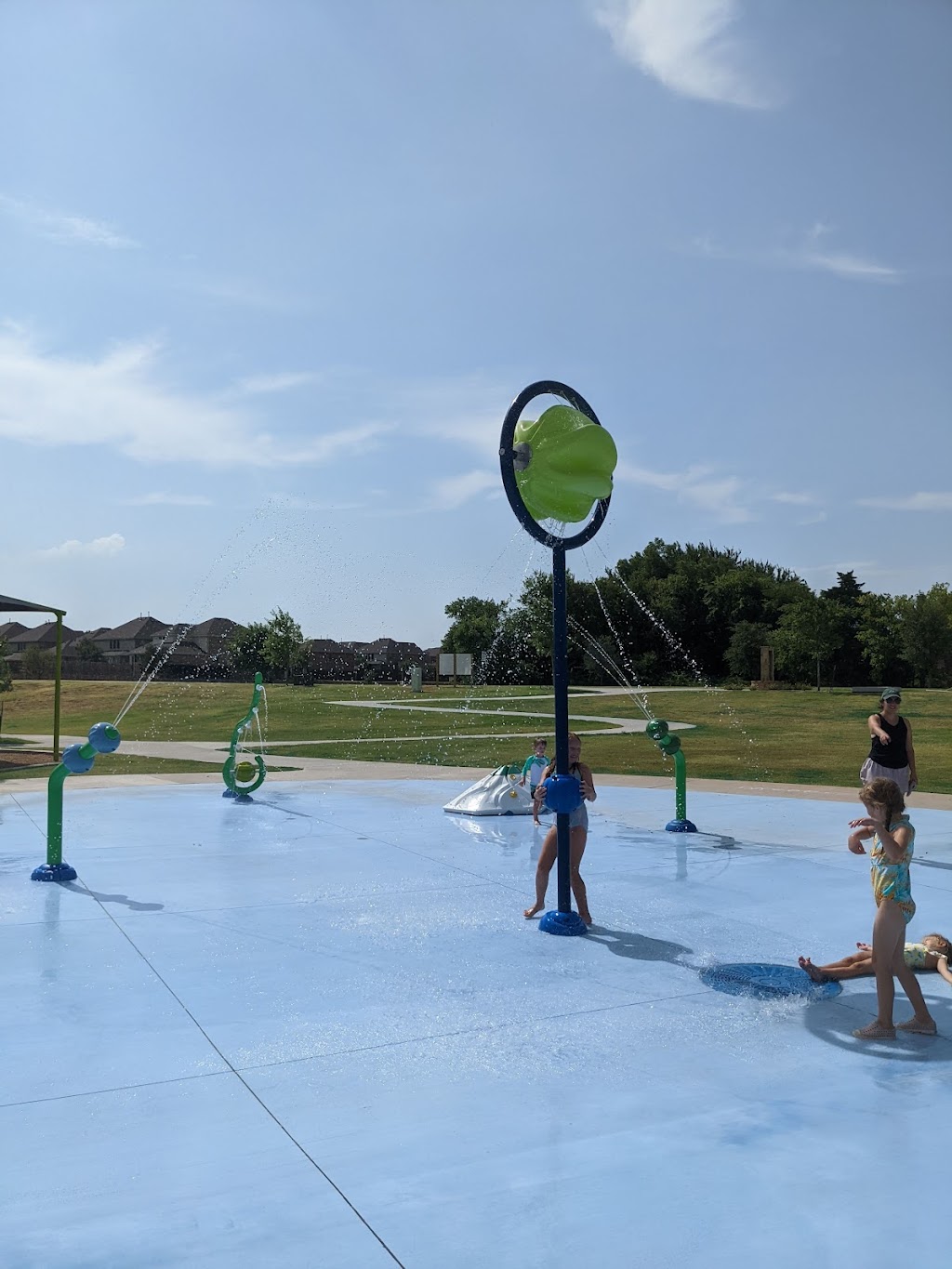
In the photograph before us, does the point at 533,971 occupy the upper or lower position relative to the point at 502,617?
lower

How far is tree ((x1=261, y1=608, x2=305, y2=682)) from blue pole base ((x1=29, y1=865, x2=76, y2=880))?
65438 millimetres

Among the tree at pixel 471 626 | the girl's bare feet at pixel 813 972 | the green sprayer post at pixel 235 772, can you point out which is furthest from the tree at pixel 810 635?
the girl's bare feet at pixel 813 972

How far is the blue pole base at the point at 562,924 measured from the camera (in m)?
7.84

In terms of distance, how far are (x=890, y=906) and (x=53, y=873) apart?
7520 mm

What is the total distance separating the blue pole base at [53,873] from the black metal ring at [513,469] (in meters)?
5.53

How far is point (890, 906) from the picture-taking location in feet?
18.3

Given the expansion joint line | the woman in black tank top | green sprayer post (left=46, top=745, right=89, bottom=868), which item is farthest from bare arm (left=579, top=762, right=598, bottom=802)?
green sprayer post (left=46, top=745, right=89, bottom=868)

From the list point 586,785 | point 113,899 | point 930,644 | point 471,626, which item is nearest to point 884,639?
point 930,644

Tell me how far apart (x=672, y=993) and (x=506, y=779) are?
830cm

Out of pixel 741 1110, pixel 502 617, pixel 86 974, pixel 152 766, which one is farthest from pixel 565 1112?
pixel 502 617

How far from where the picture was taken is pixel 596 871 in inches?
411

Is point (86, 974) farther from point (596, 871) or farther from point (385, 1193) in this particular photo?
point (596, 871)

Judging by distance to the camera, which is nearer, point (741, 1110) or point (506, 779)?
point (741, 1110)

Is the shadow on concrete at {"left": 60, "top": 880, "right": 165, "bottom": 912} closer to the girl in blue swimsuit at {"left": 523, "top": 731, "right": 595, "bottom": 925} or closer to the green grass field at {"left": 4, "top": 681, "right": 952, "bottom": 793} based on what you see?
the girl in blue swimsuit at {"left": 523, "top": 731, "right": 595, "bottom": 925}
